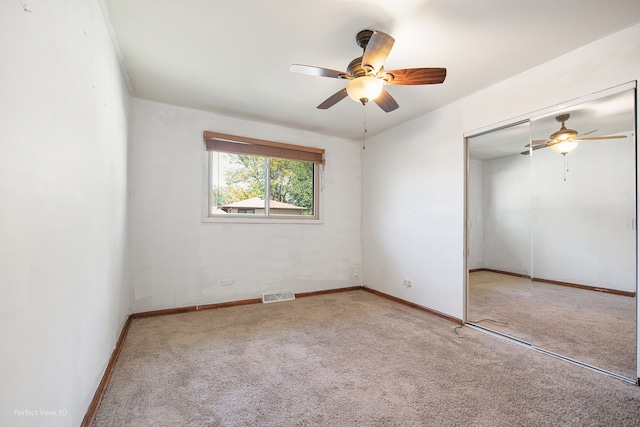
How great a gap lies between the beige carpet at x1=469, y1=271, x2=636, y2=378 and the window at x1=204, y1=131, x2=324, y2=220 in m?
2.79

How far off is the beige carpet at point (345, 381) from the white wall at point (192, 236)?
2.03ft

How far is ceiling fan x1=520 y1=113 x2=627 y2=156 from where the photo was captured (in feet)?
7.79

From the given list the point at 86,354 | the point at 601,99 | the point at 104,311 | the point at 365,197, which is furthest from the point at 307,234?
the point at 601,99

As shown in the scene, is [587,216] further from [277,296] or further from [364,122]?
[277,296]

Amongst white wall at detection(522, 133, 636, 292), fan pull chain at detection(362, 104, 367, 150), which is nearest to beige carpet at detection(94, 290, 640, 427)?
white wall at detection(522, 133, 636, 292)

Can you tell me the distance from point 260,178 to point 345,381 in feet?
9.38

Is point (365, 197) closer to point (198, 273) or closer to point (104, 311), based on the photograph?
point (198, 273)

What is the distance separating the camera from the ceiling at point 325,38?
5.78 ft

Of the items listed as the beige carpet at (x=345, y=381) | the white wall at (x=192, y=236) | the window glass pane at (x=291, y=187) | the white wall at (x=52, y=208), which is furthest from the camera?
the window glass pane at (x=291, y=187)

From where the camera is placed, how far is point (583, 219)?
261 centimetres

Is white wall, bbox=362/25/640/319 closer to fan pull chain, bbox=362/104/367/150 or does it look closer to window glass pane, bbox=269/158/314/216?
fan pull chain, bbox=362/104/367/150

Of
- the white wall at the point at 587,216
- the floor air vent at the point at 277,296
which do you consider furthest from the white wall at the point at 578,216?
the floor air vent at the point at 277,296

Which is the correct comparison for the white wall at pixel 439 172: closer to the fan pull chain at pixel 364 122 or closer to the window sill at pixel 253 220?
the fan pull chain at pixel 364 122

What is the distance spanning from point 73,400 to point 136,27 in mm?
2341
